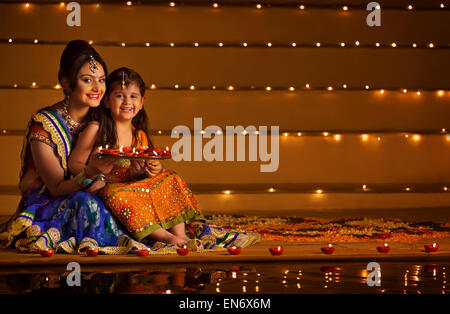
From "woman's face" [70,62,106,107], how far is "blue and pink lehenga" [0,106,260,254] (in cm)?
12

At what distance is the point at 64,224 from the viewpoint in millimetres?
2840

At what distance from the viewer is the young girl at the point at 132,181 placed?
9.17 ft

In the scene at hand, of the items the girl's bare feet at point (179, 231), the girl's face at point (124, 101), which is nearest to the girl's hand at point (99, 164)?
the girl's face at point (124, 101)

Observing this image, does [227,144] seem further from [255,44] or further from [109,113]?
[109,113]

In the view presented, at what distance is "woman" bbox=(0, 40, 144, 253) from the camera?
2.77 m

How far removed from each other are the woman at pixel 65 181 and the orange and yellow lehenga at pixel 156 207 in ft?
0.22

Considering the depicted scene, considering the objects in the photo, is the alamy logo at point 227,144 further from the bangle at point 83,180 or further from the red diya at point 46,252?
the red diya at point 46,252

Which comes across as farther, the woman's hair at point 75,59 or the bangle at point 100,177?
the woman's hair at point 75,59

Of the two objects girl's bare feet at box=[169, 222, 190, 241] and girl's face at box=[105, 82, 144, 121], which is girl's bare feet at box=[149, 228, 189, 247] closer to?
girl's bare feet at box=[169, 222, 190, 241]

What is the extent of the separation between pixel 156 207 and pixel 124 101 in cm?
48

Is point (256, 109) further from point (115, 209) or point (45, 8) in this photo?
point (115, 209)

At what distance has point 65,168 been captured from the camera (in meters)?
2.93

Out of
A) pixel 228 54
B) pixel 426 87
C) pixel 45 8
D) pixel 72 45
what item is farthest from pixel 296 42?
pixel 72 45

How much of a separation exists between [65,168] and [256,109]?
5.81ft
